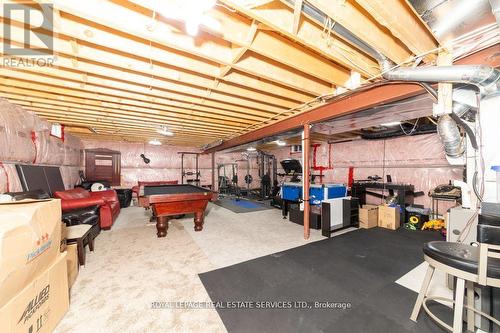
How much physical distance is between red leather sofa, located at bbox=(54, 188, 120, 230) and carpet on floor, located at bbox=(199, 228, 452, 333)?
310 cm

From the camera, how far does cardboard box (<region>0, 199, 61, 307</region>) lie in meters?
1.14

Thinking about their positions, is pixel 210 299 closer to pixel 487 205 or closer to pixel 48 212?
pixel 48 212

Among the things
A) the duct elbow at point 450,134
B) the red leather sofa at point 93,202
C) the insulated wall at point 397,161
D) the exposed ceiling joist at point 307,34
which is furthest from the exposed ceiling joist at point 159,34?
the insulated wall at point 397,161

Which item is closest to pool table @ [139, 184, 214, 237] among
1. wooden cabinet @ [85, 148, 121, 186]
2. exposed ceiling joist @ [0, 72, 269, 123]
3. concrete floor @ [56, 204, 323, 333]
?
concrete floor @ [56, 204, 323, 333]

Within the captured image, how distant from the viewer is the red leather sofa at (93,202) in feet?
12.5

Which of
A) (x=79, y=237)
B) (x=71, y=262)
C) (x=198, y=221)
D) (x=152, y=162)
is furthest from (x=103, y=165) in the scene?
(x=71, y=262)

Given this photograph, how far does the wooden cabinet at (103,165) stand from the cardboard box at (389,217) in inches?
372

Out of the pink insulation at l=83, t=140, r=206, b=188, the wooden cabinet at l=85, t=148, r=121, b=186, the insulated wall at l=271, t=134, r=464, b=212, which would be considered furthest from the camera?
the pink insulation at l=83, t=140, r=206, b=188

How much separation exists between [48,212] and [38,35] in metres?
1.76

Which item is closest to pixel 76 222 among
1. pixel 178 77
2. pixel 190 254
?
pixel 190 254

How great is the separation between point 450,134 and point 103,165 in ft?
33.3

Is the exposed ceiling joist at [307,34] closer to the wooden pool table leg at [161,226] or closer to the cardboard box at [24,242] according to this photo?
the cardboard box at [24,242]

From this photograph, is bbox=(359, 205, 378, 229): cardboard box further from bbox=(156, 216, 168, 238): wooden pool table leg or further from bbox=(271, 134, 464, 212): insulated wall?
bbox=(156, 216, 168, 238): wooden pool table leg

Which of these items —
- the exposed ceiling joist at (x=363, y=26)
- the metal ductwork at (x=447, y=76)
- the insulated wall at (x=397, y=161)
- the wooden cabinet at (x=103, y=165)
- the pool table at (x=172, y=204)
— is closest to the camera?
the exposed ceiling joist at (x=363, y=26)
